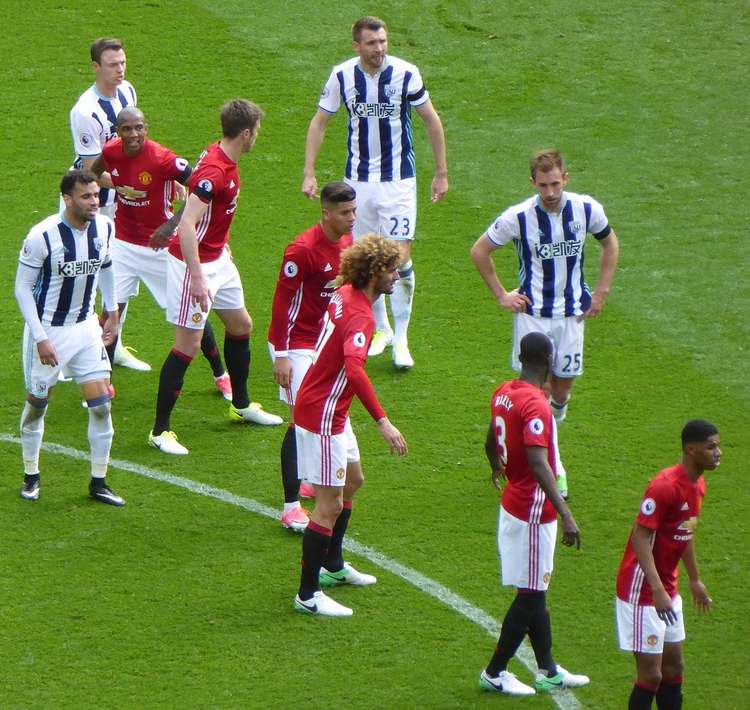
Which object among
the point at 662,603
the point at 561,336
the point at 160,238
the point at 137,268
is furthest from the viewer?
the point at 137,268

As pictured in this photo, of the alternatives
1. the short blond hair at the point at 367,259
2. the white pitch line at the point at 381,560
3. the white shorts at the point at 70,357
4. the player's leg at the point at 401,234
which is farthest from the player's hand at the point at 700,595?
the player's leg at the point at 401,234

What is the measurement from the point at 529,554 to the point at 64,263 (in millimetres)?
3343

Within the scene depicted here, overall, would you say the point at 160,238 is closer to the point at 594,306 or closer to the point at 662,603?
the point at 594,306

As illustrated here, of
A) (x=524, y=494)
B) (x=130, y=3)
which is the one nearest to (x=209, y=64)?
(x=130, y=3)

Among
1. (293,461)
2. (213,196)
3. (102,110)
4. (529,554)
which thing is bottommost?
(529,554)

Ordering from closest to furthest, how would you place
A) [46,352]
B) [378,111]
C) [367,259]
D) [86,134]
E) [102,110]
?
[367,259] → [46,352] → [86,134] → [102,110] → [378,111]

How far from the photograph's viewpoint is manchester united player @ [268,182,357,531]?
7688 mm

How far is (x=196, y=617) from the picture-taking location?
730 centimetres

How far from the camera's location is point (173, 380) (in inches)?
359

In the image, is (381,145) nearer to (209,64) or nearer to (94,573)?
(94,573)

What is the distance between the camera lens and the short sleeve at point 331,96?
1021 centimetres

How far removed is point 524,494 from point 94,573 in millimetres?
2642

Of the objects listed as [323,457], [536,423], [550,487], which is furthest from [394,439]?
[550,487]

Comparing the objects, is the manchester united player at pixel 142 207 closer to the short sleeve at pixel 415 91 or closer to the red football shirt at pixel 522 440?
the short sleeve at pixel 415 91
